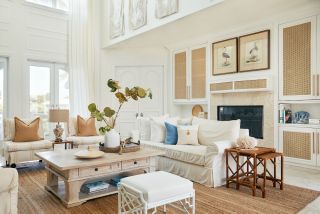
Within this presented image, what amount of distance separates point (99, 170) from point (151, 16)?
3.64 metres

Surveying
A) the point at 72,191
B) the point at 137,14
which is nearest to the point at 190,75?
the point at 137,14

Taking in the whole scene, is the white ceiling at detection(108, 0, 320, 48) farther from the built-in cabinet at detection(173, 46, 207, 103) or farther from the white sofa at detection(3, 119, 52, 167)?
the white sofa at detection(3, 119, 52, 167)

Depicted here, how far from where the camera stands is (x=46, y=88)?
20.8 ft

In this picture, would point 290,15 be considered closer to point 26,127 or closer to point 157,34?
point 157,34

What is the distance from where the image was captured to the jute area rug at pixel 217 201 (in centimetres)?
272

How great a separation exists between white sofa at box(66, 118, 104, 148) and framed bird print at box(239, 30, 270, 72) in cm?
329

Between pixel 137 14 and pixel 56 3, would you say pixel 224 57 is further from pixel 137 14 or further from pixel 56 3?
pixel 56 3

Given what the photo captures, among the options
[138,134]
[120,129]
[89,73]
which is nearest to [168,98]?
[120,129]

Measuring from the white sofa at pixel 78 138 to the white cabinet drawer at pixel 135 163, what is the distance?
2.14 metres

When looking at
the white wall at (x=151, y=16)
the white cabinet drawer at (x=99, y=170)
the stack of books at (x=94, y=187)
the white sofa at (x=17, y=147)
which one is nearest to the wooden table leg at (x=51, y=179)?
the stack of books at (x=94, y=187)

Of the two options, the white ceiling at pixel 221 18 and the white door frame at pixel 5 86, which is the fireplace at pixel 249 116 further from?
the white door frame at pixel 5 86

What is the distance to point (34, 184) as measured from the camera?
3.61 metres

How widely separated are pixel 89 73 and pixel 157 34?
2.20 m

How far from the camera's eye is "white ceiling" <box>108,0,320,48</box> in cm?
421
